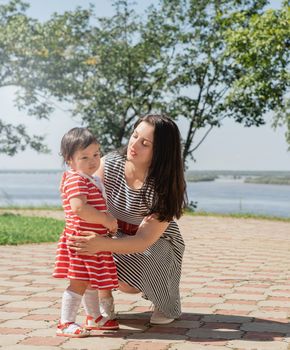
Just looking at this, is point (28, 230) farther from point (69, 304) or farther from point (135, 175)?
point (69, 304)

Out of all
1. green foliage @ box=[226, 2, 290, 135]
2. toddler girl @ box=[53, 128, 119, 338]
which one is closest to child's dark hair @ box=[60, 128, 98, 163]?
toddler girl @ box=[53, 128, 119, 338]

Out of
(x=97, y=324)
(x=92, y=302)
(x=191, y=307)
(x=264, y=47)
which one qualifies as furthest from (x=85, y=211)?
(x=264, y=47)

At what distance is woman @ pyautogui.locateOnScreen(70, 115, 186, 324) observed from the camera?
4.59 meters

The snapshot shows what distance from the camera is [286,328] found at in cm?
472

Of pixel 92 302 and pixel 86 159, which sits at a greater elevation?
pixel 86 159

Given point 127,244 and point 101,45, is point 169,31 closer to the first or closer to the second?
point 101,45

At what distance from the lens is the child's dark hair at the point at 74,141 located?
13.9 ft

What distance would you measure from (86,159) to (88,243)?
476 mm

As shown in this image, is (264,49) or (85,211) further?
(264,49)

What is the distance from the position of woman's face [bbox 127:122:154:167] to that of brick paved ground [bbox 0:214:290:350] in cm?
105

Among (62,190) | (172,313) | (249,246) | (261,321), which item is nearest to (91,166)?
(62,190)

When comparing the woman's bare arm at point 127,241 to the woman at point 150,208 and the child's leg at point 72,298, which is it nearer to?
the woman at point 150,208

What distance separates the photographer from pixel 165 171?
4.61 metres

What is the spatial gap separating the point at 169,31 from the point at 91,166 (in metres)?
19.3
